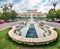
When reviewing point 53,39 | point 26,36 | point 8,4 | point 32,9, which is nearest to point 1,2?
point 8,4

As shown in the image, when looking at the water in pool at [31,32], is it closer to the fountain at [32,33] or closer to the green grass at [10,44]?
the fountain at [32,33]

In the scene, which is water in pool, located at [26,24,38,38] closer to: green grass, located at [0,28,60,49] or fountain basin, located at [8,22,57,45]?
fountain basin, located at [8,22,57,45]

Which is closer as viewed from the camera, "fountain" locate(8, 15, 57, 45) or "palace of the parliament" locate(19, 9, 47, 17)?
"fountain" locate(8, 15, 57, 45)

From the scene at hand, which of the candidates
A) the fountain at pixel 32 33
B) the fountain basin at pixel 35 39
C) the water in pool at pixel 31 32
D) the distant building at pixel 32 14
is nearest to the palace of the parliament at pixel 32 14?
the distant building at pixel 32 14

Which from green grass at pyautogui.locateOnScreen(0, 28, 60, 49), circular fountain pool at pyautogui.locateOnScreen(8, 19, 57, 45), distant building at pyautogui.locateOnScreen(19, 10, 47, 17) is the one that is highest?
distant building at pyautogui.locateOnScreen(19, 10, 47, 17)

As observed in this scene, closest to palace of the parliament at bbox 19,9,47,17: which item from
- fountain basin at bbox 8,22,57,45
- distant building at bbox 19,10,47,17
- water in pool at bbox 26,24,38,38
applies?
distant building at bbox 19,10,47,17

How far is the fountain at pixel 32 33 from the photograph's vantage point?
9.70ft

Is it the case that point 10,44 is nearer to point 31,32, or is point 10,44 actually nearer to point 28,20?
point 31,32

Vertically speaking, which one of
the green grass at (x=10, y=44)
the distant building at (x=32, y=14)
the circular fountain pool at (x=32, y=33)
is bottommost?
the green grass at (x=10, y=44)

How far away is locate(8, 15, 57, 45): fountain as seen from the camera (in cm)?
296

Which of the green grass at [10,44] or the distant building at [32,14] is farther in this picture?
the distant building at [32,14]

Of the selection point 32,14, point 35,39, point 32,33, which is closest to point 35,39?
point 35,39

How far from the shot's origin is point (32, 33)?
10.2 feet

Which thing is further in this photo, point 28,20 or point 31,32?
point 28,20
